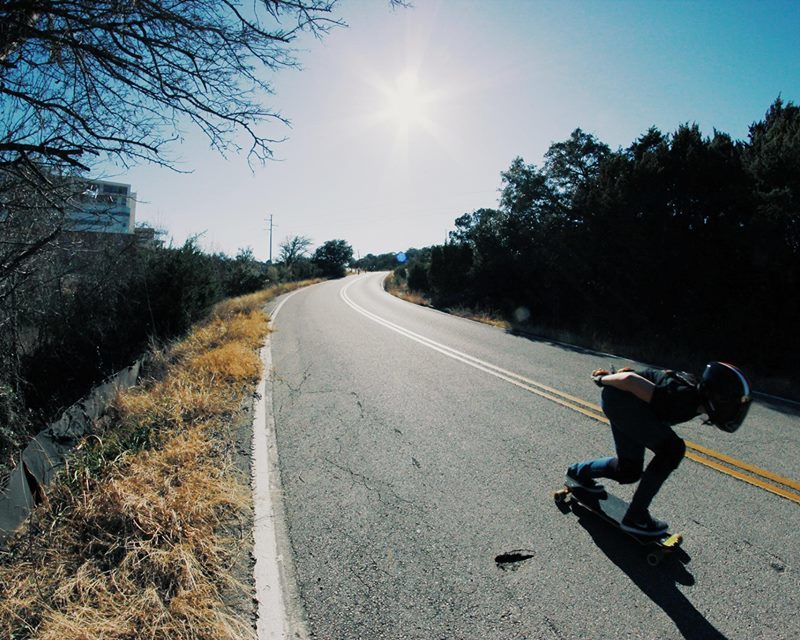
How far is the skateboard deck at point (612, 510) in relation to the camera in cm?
282

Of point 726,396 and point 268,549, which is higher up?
point 726,396

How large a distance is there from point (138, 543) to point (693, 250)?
14629mm

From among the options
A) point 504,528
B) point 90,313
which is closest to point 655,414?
point 504,528

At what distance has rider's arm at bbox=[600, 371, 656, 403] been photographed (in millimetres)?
2979

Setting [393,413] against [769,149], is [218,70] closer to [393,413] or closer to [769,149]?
[393,413]

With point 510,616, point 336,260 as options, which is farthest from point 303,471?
point 336,260

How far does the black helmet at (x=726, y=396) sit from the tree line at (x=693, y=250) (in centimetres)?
842

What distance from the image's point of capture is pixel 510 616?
7.66 feet

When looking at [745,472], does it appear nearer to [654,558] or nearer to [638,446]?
[638,446]

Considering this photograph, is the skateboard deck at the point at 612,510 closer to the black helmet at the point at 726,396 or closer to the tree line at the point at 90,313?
the black helmet at the point at 726,396

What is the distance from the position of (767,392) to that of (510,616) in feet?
25.4

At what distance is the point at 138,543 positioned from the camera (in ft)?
8.97

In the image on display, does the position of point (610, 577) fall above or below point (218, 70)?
below

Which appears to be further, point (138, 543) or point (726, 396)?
point (138, 543)
